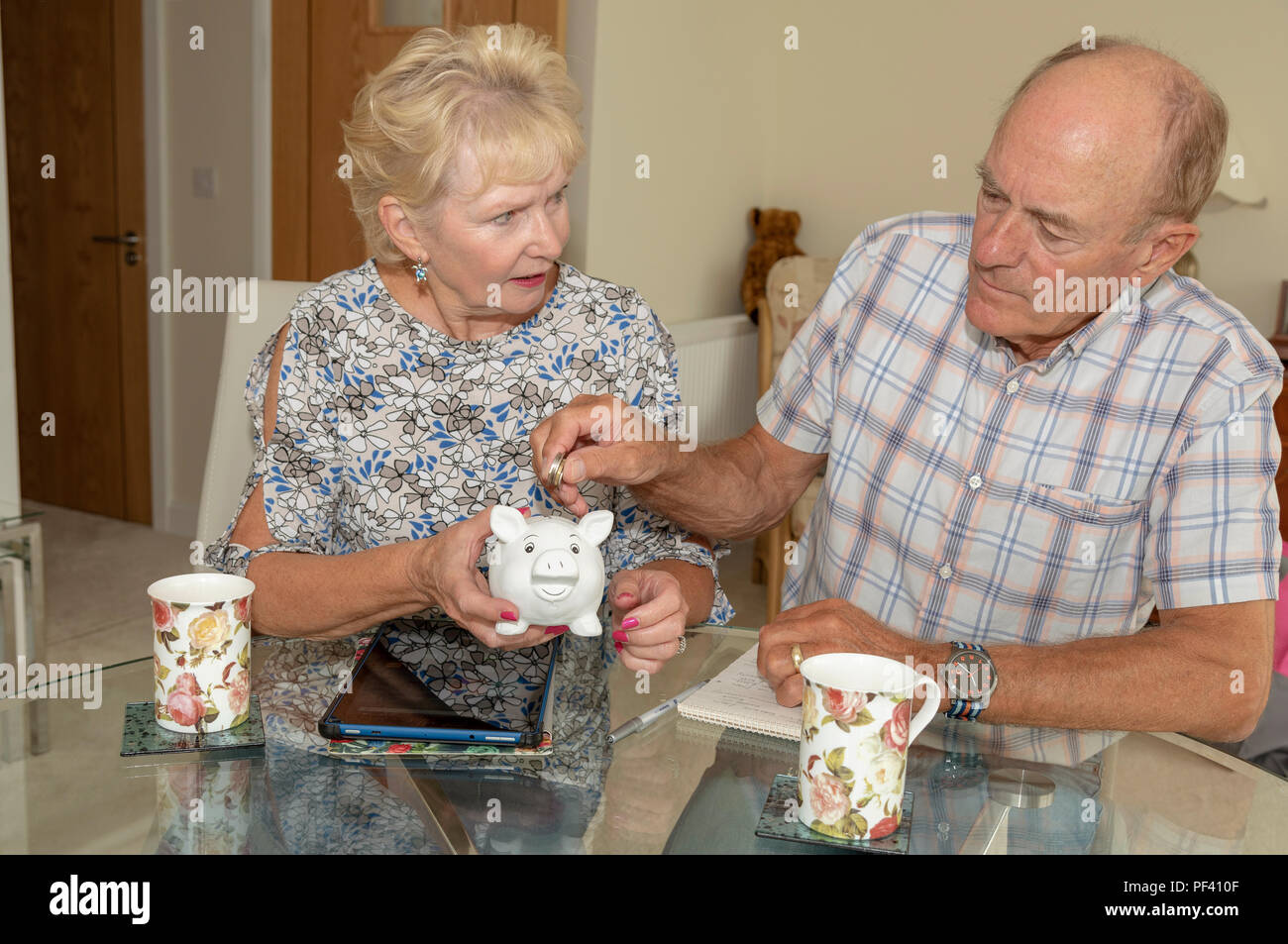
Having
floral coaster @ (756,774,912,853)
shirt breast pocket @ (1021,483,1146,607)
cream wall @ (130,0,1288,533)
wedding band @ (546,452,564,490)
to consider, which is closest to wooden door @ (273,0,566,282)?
cream wall @ (130,0,1288,533)

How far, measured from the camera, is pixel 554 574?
1.06 m

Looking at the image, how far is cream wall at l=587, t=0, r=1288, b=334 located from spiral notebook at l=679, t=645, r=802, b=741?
7.97 feet

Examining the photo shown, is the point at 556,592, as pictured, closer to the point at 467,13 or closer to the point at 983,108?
the point at 467,13

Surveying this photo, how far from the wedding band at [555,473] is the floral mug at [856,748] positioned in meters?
0.43

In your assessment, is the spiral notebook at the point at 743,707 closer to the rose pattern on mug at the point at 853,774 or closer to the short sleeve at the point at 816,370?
the rose pattern on mug at the point at 853,774

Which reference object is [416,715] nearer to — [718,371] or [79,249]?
[718,371]

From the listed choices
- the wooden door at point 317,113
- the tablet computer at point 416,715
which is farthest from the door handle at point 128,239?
the tablet computer at point 416,715

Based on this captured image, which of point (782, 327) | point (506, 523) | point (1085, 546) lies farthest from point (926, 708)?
point (782, 327)

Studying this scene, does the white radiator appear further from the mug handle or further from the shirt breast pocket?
the mug handle

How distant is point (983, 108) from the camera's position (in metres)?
4.15

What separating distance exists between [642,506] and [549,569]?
0.58m

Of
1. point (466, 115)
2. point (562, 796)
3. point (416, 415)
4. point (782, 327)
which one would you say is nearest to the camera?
point (562, 796)

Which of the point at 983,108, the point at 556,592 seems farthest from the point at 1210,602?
the point at 983,108

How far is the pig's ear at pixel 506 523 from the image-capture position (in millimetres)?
1086
